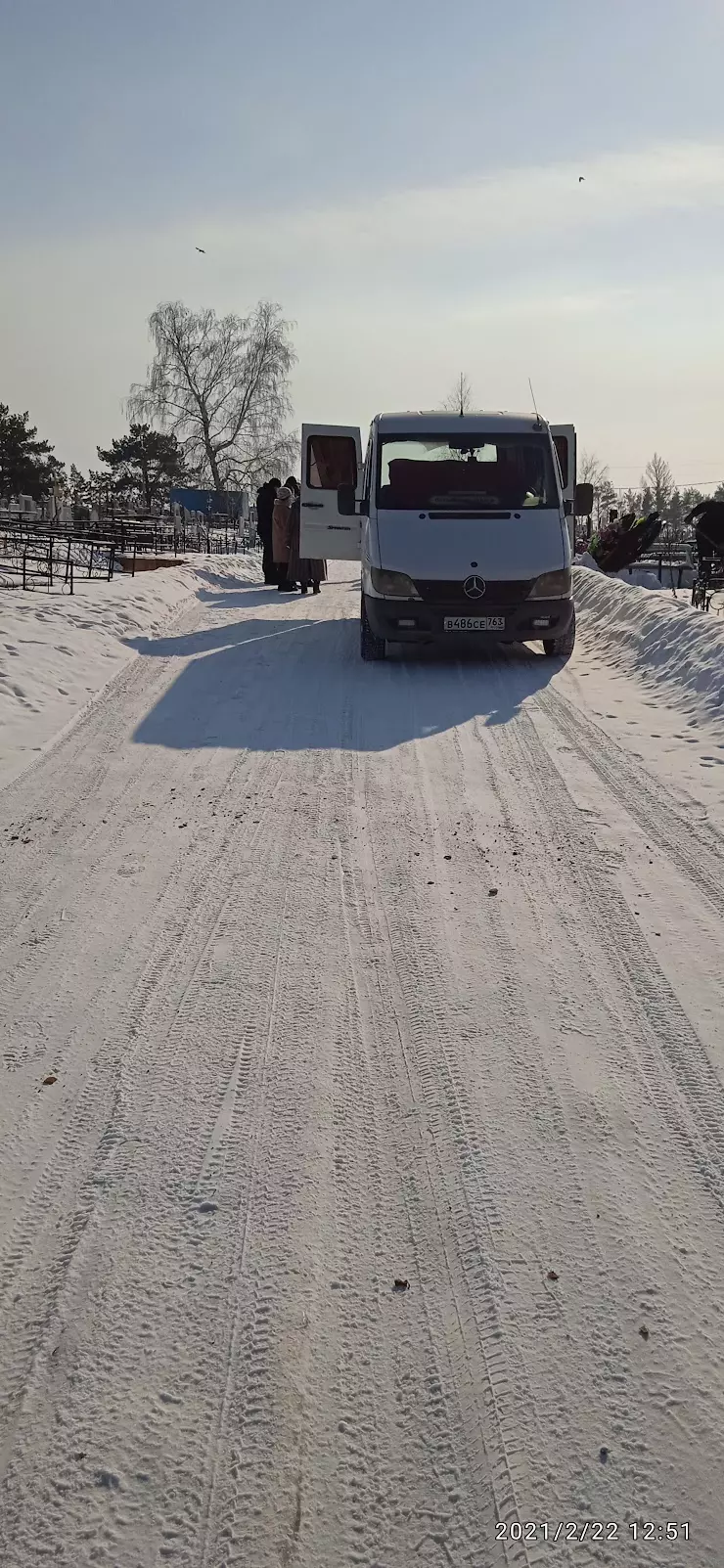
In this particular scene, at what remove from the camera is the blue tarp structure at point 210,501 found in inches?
2106

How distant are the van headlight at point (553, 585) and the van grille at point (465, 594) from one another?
0.06m

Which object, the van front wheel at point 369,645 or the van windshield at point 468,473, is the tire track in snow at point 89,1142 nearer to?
the van front wheel at point 369,645

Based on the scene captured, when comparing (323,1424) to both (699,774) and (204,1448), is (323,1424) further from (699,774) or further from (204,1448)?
(699,774)

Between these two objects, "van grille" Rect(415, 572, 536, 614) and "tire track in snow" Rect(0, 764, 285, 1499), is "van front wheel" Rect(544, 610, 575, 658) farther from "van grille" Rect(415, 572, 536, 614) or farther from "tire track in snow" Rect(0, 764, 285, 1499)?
"tire track in snow" Rect(0, 764, 285, 1499)

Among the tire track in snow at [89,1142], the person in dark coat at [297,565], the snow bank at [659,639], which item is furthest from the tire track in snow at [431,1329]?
the person in dark coat at [297,565]

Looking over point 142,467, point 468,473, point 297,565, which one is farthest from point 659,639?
point 142,467

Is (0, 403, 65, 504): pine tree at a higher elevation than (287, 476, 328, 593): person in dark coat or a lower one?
higher

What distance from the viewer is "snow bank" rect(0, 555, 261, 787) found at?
280 inches

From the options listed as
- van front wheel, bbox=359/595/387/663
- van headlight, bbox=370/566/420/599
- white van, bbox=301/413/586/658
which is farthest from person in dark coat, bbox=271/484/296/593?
van headlight, bbox=370/566/420/599

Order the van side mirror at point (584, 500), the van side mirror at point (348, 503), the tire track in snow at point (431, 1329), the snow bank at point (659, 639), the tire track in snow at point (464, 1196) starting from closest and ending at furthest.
A: the tire track in snow at point (431, 1329), the tire track in snow at point (464, 1196), the snow bank at point (659, 639), the van side mirror at point (348, 503), the van side mirror at point (584, 500)

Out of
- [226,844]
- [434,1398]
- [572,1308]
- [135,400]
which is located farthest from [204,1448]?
[135,400]

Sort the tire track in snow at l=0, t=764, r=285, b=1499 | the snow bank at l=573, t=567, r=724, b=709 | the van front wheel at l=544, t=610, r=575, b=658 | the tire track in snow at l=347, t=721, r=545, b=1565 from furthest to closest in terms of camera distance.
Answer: the van front wheel at l=544, t=610, r=575, b=658 < the snow bank at l=573, t=567, r=724, b=709 < the tire track in snow at l=0, t=764, r=285, b=1499 < the tire track in snow at l=347, t=721, r=545, b=1565

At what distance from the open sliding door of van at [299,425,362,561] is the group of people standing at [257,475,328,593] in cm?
441

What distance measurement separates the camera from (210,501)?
54.8 m
